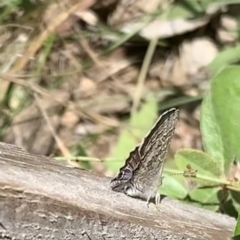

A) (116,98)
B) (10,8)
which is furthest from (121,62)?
(10,8)

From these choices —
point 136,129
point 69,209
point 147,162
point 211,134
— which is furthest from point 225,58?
point 69,209

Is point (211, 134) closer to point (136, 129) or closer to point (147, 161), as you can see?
→ point (147, 161)

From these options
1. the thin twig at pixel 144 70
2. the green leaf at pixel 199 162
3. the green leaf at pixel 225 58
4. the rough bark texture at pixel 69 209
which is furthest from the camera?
the thin twig at pixel 144 70

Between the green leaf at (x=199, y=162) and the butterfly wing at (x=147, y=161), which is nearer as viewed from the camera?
the butterfly wing at (x=147, y=161)

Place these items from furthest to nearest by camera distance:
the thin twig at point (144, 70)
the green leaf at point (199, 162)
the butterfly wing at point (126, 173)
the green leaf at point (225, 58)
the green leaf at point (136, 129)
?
the thin twig at point (144, 70) → the green leaf at point (225, 58) → the green leaf at point (136, 129) → the green leaf at point (199, 162) → the butterfly wing at point (126, 173)

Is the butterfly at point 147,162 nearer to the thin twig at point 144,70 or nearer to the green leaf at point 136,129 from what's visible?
the green leaf at point 136,129

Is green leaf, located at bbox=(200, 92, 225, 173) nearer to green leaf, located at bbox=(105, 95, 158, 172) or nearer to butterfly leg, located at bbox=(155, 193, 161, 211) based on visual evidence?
butterfly leg, located at bbox=(155, 193, 161, 211)

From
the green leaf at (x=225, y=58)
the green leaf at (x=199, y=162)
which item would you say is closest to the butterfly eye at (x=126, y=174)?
the green leaf at (x=199, y=162)
